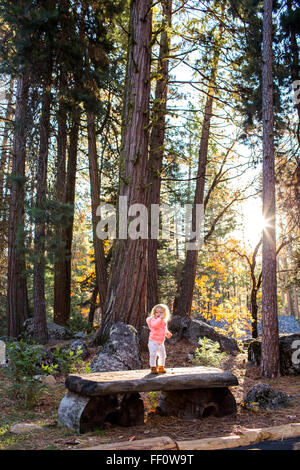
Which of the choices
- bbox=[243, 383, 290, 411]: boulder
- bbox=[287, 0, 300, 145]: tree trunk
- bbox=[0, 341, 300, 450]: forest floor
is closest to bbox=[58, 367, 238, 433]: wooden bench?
bbox=[0, 341, 300, 450]: forest floor

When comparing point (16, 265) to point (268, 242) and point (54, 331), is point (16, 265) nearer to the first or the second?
point (54, 331)

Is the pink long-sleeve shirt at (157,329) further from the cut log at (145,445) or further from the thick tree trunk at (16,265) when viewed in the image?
the thick tree trunk at (16,265)

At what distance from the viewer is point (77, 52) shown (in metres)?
10.2

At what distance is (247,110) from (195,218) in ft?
20.9

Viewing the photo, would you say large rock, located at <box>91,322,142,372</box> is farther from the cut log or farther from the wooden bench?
the cut log

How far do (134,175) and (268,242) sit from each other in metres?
3.35

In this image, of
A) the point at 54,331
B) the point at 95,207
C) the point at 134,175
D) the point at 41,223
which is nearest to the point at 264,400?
the point at 134,175

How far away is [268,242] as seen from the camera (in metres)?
8.72

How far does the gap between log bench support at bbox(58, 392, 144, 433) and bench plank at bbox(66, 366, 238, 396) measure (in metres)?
0.17

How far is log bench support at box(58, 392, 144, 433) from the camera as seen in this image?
15.1 feet
